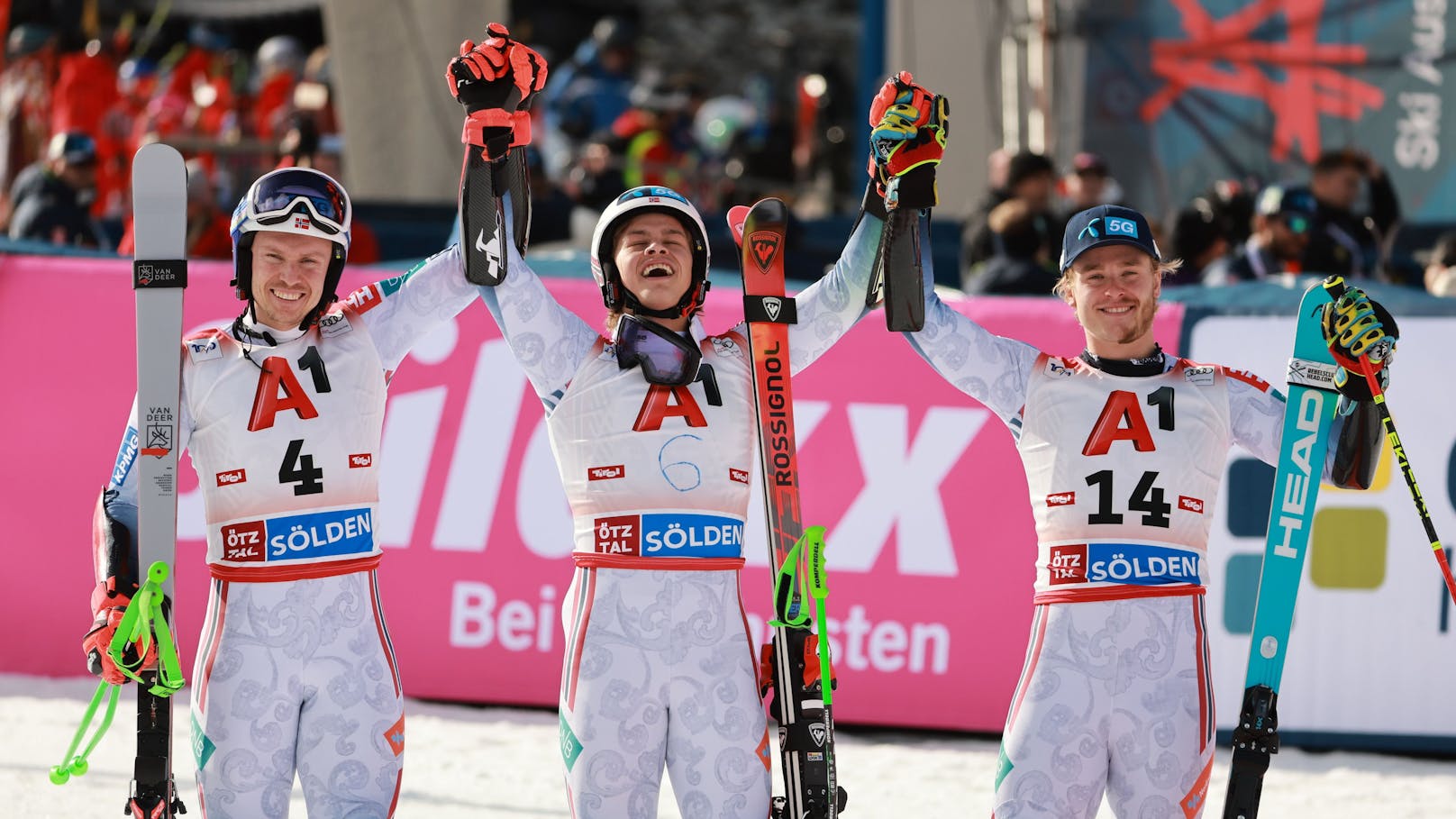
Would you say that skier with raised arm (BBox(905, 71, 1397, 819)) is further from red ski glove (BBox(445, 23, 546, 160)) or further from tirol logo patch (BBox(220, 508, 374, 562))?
tirol logo patch (BBox(220, 508, 374, 562))

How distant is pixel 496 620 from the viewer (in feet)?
24.3

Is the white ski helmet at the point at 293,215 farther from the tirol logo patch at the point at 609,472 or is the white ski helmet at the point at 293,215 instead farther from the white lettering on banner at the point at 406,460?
the white lettering on banner at the point at 406,460

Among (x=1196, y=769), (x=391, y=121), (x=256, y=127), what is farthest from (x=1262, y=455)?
(x=256, y=127)

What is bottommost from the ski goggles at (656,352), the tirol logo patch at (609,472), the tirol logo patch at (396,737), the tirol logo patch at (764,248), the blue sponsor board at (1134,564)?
the tirol logo patch at (396,737)

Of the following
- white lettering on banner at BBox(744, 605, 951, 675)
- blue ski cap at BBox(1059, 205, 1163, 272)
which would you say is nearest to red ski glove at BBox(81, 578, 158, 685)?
blue ski cap at BBox(1059, 205, 1163, 272)

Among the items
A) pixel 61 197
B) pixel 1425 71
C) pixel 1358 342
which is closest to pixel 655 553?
pixel 1358 342

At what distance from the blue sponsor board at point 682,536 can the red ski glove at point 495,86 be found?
1.01m

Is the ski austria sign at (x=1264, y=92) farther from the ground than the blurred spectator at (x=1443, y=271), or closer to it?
farther from the ground

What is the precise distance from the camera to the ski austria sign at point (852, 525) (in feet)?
23.1

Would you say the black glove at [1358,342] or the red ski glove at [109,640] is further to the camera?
the black glove at [1358,342]

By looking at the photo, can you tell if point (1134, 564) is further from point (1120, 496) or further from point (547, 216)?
point (547, 216)

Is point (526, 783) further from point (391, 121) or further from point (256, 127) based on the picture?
point (256, 127)

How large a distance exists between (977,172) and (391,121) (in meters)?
4.80

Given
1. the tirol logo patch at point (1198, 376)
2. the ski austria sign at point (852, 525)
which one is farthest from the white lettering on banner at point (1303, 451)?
the ski austria sign at point (852, 525)
